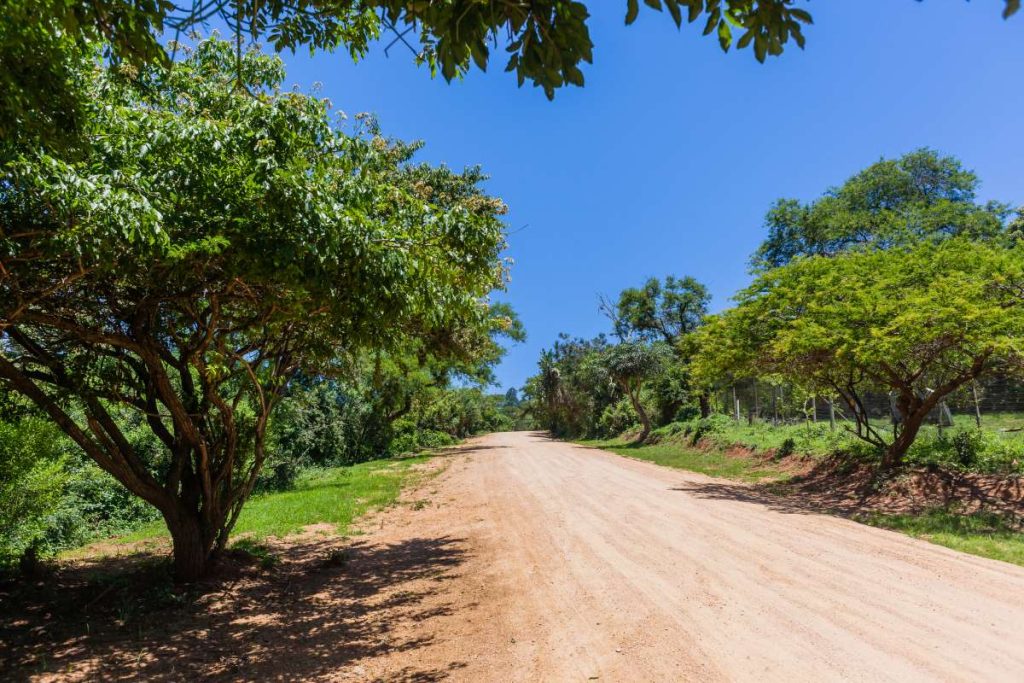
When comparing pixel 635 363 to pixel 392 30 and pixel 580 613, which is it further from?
pixel 392 30

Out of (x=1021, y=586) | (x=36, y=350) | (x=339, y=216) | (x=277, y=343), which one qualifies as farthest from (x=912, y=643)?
(x=36, y=350)

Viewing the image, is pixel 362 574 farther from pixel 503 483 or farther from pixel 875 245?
pixel 875 245

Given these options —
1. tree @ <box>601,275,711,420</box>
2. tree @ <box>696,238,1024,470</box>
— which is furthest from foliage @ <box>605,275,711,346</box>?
tree @ <box>696,238,1024,470</box>

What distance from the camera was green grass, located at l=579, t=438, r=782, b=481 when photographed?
53.9ft

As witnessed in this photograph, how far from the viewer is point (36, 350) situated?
6262 mm

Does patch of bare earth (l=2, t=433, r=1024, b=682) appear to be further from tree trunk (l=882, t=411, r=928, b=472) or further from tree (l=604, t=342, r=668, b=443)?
tree (l=604, t=342, r=668, b=443)

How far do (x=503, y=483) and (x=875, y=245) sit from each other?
1484cm

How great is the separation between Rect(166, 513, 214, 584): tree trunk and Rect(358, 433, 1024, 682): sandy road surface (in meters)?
3.17

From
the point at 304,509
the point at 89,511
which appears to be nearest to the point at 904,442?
the point at 304,509

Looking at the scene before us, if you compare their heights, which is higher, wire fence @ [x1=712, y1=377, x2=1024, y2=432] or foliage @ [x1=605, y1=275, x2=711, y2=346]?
foliage @ [x1=605, y1=275, x2=711, y2=346]

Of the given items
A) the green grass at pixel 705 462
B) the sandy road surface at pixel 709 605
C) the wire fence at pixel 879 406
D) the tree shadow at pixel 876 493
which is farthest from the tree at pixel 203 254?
the wire fence at pixel 879 406

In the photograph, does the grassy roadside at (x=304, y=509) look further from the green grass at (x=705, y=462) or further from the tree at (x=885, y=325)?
the tree at (x=885, y=325)

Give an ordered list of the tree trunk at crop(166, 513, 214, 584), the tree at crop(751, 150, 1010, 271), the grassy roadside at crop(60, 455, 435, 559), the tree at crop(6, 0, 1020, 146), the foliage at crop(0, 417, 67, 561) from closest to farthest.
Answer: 1. the tree at crop(6, 0, 1020, 146)
2. the tree trunk at crop(166, 513, 214, 584)
3. the foliage at crop(0, 417, 67, 561)
4. the grassy roadside at crop(60, 455, 435, 559)
5. the tree at crop(751, 150, 1010, 271)

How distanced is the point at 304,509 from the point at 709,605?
1045cm
